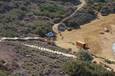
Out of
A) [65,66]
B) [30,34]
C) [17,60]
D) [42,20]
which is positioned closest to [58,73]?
[65,66]

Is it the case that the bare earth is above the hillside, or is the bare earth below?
below

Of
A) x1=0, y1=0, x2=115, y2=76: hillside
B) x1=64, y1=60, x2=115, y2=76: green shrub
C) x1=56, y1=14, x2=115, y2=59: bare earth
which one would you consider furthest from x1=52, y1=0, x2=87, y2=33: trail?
x1=64, y1=60, x2=115, y2=76: green shrub

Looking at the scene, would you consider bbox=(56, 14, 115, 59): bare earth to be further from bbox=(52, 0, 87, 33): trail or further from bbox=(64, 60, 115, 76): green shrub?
bbox=(64, 60, 115, 76): green shrub

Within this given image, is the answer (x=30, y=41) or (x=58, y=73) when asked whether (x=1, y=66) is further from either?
(x=30, y=41)

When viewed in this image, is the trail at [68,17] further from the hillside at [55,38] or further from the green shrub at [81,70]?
the green shrub at [81,70]

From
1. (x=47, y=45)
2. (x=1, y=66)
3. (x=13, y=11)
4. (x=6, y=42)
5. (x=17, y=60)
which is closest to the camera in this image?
(x=1, y=66)

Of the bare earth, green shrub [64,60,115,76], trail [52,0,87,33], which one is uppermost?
green shrub [64,60,115,76]

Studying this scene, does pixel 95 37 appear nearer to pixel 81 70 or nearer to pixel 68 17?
pixel 68 17

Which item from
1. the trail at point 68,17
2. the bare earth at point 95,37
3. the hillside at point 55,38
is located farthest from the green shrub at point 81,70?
the trail at point 68,17

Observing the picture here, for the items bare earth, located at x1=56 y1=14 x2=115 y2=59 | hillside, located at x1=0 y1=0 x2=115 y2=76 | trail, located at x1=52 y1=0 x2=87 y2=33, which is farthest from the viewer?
trail, located at x1=52 y1=0 x2=87 y2=33
